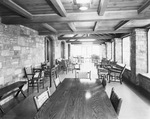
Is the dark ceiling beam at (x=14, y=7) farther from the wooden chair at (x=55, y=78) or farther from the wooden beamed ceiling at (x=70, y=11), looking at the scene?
the wooden chair at (x=55, y=78)

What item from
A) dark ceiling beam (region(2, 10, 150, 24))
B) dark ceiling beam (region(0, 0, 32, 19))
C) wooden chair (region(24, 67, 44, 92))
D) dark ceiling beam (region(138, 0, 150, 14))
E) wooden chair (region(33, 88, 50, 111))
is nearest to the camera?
wooden chair (region(33, 88, 50, 111))

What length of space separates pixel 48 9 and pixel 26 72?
2.07 meters

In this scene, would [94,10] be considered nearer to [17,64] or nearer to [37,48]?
[17,64]

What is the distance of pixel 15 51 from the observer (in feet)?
10.6

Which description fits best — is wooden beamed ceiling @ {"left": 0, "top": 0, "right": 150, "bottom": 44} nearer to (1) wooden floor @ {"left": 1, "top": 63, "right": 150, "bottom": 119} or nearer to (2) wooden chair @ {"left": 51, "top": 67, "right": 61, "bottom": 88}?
(2) wooden chair @ {"left": 51, "top": 67, "right": 61, "bottom": 88}

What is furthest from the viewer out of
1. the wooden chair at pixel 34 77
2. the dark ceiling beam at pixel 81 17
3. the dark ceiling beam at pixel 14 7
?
the wooden chair at pixel 34 77

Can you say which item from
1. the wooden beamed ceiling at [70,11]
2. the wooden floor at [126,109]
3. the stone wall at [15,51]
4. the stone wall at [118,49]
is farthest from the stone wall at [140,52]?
the stone wall at [15,51]

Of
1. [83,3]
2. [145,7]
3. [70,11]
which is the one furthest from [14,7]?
[145,7]

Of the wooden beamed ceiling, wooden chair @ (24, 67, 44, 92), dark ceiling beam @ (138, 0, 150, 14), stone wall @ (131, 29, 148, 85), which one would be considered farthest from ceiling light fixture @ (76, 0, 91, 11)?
stone wall @ (131, 29, 148, 85)

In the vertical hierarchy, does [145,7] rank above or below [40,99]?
above

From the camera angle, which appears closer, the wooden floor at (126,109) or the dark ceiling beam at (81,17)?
the wooden floor at (126,109)

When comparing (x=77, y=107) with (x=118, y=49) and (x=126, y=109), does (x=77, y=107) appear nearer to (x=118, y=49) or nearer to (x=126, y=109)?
(x=126, y=109)

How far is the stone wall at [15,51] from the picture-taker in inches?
108

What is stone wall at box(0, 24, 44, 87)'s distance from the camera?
2.76 m
